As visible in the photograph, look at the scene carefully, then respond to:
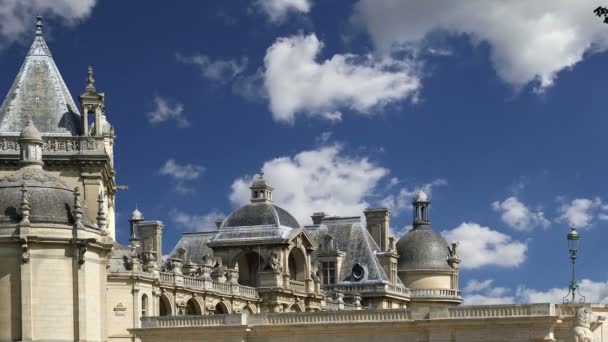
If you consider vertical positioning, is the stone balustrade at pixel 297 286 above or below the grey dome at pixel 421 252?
below

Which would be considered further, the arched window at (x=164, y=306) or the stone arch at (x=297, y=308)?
the stone arch at (x=297, y=308)

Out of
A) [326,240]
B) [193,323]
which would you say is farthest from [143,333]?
[326,240]

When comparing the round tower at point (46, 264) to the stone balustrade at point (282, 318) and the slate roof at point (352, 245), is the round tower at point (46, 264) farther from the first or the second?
the slate roof at point (352, 245)

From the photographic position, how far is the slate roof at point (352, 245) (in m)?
94.9

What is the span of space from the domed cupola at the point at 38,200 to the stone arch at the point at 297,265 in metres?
35.0

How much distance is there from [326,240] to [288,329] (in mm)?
44168

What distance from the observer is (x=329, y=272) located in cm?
9469

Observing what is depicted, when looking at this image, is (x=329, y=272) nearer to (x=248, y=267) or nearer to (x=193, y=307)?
(x=248, y=267)

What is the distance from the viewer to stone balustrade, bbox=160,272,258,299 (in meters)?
66.5

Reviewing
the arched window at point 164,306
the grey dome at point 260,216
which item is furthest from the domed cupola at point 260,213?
the arched window at point 164,306

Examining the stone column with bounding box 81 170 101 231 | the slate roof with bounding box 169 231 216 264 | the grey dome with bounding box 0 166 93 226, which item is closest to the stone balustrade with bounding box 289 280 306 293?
the slate roof with bounding box 169 231 216 264

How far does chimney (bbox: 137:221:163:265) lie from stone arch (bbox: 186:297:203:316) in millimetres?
18473

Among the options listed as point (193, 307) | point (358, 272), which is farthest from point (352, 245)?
point (193, 307)

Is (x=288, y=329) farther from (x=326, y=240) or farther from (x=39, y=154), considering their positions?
(x=326, y=240)
